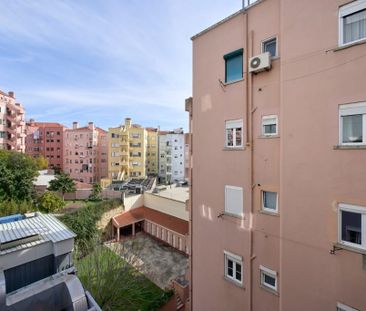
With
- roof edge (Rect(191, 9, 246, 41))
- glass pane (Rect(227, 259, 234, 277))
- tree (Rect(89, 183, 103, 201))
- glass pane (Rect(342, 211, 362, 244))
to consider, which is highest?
roof edge (Rect(191, 9, 246, 41))

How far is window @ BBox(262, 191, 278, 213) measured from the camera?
724 centimetres

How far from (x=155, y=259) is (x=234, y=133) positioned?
61.2 feet

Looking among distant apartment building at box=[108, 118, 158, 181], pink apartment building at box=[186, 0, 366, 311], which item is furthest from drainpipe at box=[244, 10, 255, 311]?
distant apartment building at box=[108, 118, 158, 181]

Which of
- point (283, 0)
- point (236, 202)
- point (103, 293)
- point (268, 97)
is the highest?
point (283, 0)

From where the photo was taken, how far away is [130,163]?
53.6m

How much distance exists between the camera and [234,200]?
8273mm

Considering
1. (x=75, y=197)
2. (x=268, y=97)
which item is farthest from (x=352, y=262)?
(x=75, y=197)

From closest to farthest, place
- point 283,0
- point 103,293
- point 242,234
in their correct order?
1. point 283,0
2. point 242,234
3. point 103,293

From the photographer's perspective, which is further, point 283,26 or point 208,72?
point 208,72

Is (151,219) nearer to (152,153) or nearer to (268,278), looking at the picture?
(268,278)

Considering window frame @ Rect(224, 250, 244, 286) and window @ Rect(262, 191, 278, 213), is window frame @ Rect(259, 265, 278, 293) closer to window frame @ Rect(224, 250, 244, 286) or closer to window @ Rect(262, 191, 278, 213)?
window frame @ Rect(224, 250, 244, 286)

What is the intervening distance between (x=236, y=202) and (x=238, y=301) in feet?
12.4

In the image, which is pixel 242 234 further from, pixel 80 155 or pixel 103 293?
pixel 80 155

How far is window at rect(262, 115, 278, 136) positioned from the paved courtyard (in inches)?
558
